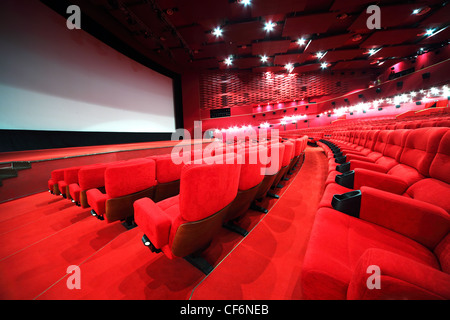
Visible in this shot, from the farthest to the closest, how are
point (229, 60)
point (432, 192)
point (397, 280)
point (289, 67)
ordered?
point (289, 67), point (229, 60), point (432, 192), point (397, 280)

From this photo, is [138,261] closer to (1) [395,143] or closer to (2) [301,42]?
(1) [395,143]

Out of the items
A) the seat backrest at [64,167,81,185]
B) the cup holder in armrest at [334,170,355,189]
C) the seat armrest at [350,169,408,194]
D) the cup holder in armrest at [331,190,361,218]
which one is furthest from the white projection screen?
the seat armrest at [350,169,408,194]

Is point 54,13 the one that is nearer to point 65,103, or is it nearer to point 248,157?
point 65,103

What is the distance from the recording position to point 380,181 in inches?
46.7

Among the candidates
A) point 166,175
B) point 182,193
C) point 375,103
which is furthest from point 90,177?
point 375,103

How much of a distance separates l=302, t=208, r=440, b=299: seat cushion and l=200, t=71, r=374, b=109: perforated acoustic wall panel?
11.6 metres

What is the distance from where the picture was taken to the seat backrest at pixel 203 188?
71 cm

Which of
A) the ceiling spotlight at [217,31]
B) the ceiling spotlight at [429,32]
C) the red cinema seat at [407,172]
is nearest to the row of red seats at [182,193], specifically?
the red cinema seat at [407,172]

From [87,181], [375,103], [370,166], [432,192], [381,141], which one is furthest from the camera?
[375,103]

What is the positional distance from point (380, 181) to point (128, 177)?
6.57ft

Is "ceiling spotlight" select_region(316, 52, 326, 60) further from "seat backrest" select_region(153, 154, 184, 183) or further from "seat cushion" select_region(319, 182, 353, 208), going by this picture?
"seat backrest" select_region(153, 154, 184, 183)

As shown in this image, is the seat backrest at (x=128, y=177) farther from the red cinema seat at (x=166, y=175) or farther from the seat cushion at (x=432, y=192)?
the seat cushion at (x=432, y=192)

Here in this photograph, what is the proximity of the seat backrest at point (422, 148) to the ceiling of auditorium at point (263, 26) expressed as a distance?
5.90 metres
